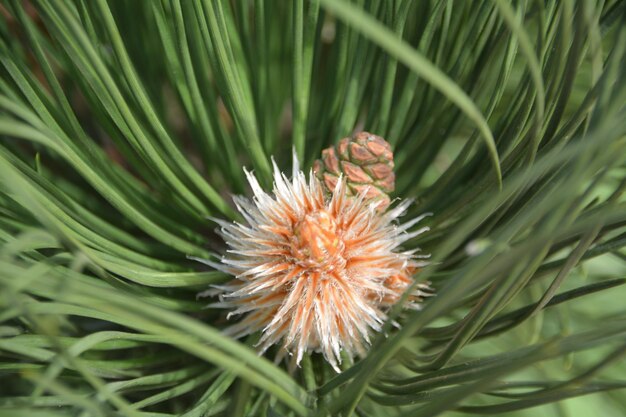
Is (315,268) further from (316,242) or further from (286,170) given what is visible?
(286,170)

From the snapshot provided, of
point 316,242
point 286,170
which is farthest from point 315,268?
point 286,170

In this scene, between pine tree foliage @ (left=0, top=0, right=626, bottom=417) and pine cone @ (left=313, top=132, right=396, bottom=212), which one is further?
pine cone @ (left=313, top=132, right=396, bottom=212)

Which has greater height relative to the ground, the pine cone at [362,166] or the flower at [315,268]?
the pine cone at [362,166]

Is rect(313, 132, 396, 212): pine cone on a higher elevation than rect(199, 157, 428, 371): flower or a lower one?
higher

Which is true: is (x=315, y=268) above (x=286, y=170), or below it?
below

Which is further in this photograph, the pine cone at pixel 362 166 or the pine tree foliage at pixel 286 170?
the pine cone at pixel 362 166
